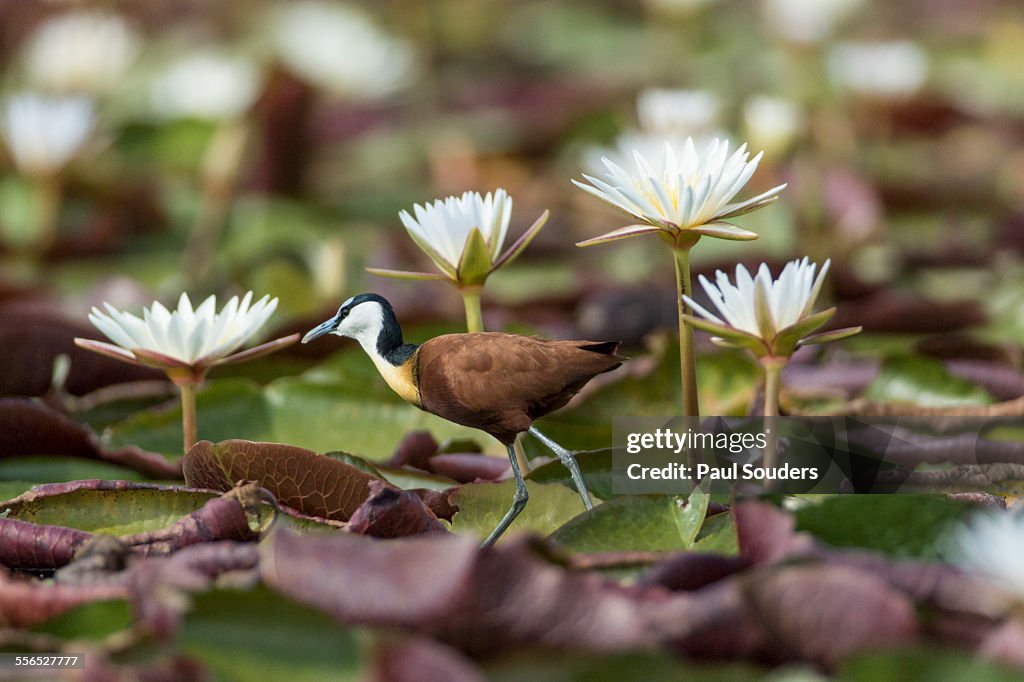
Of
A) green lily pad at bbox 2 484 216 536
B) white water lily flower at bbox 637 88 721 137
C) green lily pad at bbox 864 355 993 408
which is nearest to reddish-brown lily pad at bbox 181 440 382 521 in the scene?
green lily pad at bbox 2 484 216 536

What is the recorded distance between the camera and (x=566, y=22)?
505 cm

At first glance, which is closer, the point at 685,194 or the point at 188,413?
the point at 685,194

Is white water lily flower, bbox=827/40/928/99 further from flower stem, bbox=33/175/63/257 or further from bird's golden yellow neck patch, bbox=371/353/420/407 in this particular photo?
bird's golden yellow neck patch, bbox=371/353/420/407

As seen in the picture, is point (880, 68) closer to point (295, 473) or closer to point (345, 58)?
point (345, 58)

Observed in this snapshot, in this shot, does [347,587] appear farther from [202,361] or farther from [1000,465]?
[1000,465]

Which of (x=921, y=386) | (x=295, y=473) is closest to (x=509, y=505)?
(x=295, y=473)

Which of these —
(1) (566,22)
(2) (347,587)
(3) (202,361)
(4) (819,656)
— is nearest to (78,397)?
(3) (202,361)

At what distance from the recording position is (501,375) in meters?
0.76

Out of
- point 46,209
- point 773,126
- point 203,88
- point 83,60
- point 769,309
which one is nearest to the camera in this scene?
point 769,309

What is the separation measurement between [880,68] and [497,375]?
94.8 inches

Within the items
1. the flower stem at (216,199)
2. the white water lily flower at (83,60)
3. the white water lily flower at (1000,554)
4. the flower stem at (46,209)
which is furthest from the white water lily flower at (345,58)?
the white water lily flower at (1000,554)

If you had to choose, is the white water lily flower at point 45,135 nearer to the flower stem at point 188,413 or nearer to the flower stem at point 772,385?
the flower stem at point 188,413

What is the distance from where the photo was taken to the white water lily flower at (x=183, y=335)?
0.81 meters

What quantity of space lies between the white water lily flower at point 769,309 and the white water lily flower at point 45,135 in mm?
1541
